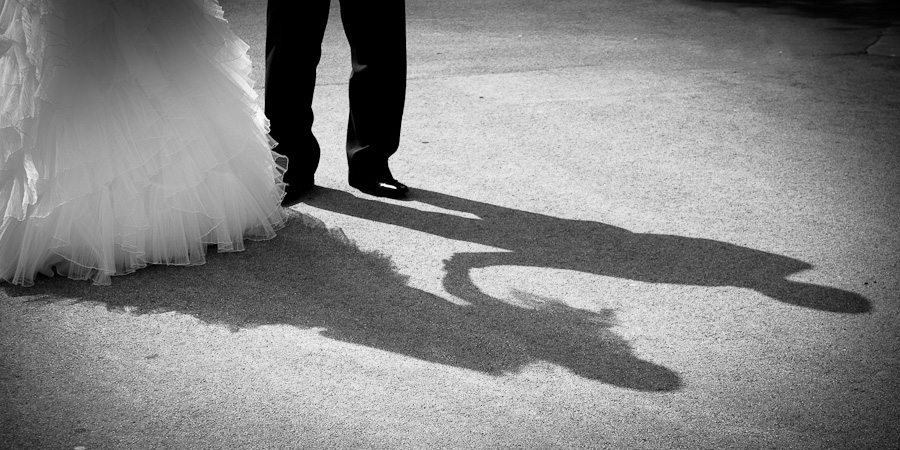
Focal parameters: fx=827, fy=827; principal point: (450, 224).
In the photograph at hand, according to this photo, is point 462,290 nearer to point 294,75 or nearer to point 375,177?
point 375,177

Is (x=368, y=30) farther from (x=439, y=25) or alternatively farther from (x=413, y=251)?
(x=439, y=25)

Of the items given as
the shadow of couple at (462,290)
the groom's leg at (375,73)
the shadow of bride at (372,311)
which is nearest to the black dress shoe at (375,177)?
the groom's leg at (375,73)

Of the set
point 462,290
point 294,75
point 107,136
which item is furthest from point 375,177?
point 107,136

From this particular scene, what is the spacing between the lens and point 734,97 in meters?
7.03

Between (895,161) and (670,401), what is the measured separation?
3627mm

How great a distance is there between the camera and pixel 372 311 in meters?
3.69

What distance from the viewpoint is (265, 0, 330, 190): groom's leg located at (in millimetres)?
4719

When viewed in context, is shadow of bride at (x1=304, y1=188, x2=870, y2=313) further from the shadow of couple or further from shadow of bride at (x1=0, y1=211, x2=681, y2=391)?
shadow of bride at (x1=0, y1=211, x2=681, y2=391)

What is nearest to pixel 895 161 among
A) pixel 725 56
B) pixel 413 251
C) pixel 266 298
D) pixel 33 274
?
pixel 725 56

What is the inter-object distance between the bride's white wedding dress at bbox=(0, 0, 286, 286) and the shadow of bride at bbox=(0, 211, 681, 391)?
17 centimetres

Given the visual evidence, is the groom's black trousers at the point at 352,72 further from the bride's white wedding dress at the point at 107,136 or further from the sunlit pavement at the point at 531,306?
the bride's white wedding dress at the point at 107,136

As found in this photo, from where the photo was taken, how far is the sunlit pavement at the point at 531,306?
293 centimetres

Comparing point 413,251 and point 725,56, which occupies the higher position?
point 725,56

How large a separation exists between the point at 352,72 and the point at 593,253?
6.01 ft
